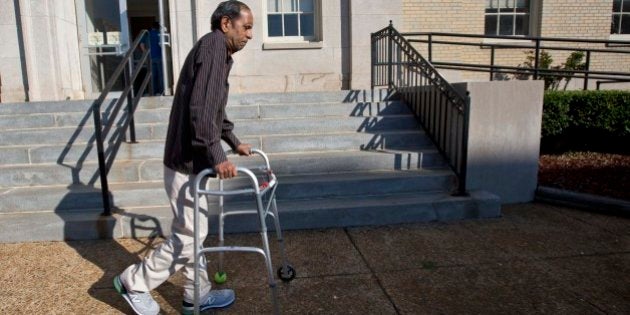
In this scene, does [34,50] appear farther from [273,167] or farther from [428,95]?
[428,95]

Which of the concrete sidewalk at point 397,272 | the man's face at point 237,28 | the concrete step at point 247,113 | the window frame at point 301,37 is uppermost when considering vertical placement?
the window frame at point 301,37

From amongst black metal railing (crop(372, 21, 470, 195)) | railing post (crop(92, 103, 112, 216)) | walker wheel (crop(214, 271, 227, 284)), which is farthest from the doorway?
walker wheel (crop(214, 271, 227, 284))

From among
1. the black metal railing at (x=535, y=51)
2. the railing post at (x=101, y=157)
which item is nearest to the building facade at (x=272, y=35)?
the black metal railing at (x=535, y=51)

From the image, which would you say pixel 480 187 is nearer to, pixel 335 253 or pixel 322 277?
pixel 335 253

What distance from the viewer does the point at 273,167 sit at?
5.03 metres

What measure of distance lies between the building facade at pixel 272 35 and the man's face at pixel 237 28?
578cm

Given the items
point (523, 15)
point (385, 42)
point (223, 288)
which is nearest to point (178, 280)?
point (223, 288)

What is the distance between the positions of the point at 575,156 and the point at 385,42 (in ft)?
11.4

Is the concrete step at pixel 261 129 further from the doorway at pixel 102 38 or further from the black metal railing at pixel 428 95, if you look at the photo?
the doorway at pixel 102 38

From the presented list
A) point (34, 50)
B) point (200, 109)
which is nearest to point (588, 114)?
point (200, 109)

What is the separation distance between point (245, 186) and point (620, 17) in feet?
35.7

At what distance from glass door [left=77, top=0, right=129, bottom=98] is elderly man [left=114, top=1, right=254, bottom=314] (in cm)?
670

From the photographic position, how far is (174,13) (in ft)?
25.8

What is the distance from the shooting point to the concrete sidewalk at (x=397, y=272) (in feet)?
9.91
